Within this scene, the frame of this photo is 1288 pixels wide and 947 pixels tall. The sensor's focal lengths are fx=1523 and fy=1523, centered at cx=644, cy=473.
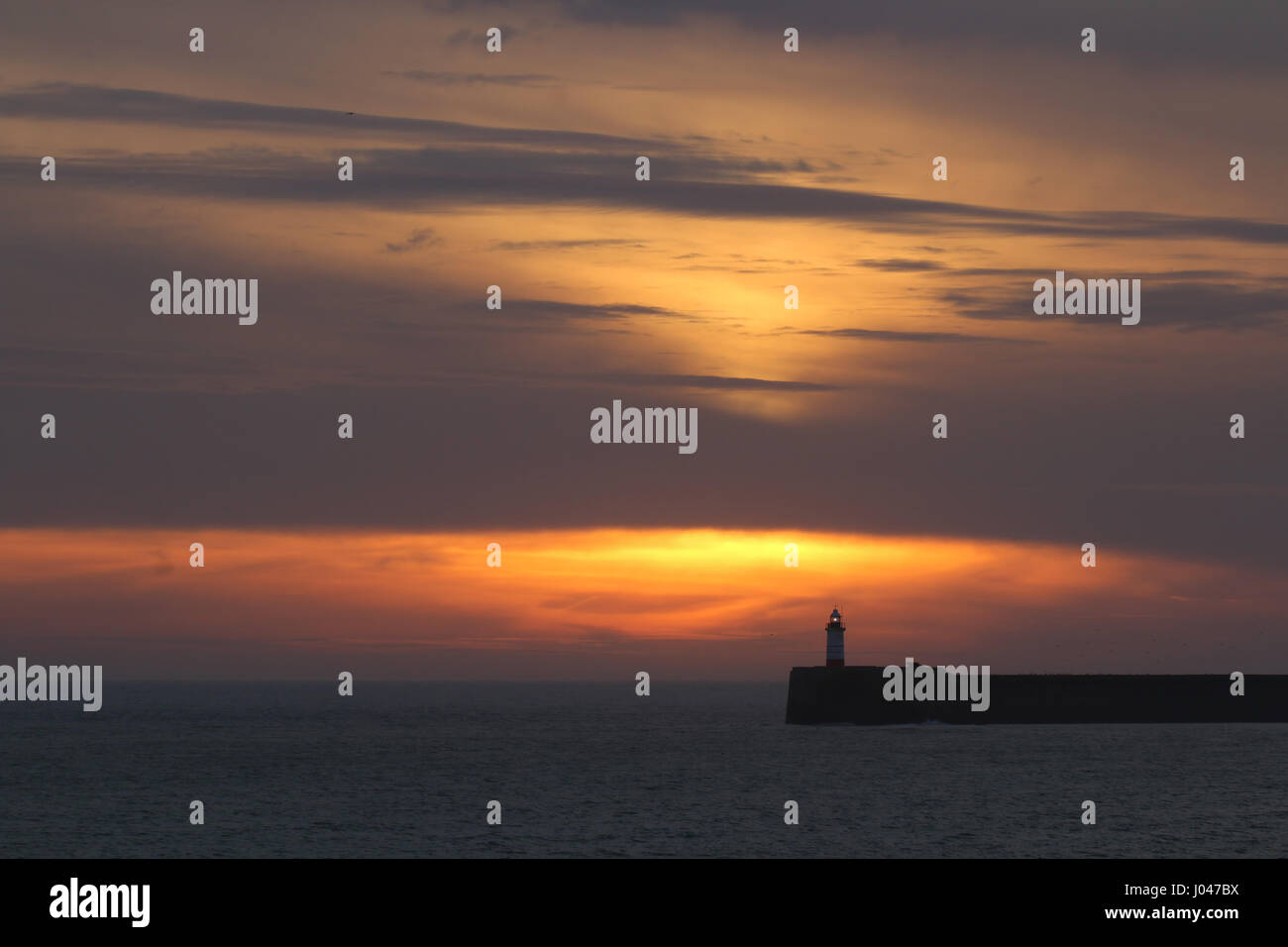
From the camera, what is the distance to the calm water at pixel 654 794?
50.9m

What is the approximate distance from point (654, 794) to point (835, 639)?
45.3m

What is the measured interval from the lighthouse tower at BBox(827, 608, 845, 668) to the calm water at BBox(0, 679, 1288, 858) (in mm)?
5757

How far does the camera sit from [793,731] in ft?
406

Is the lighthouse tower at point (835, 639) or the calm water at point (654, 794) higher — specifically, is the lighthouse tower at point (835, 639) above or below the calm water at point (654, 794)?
above

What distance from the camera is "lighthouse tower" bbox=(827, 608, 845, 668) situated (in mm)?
110000

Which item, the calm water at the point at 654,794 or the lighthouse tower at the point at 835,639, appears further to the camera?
the lighthouse tower at the point at 835,639

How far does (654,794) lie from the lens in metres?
68.0

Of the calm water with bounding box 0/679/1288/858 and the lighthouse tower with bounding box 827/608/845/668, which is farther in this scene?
the lighthouse tower with bounding box 827/608/845/668

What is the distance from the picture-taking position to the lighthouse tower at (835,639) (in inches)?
4331

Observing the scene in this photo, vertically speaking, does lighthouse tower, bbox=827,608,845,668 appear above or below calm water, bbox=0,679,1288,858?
above

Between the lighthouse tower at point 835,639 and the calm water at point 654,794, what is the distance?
18.9 feet

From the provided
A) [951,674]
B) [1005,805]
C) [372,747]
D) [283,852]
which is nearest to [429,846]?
[283,852]
